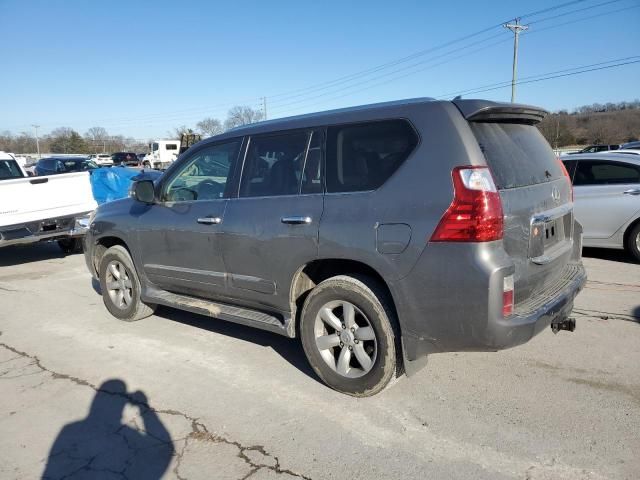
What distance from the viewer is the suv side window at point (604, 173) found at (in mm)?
7379

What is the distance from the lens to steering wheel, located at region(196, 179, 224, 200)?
14.1ft

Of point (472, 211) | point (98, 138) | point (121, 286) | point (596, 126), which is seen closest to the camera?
point (472, 211)

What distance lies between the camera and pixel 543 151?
3705 mm

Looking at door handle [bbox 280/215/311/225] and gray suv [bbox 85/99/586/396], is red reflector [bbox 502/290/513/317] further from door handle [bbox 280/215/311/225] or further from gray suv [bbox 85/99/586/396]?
door handle [bbox 280/215/311/225]

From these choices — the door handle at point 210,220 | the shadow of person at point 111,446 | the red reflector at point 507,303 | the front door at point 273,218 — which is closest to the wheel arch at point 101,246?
the door handle at point 210,220

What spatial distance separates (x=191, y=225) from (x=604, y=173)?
21.2 ft

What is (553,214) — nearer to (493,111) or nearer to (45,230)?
(493,111)

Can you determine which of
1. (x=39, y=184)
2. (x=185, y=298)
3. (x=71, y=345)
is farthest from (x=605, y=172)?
(x=39, y=184)

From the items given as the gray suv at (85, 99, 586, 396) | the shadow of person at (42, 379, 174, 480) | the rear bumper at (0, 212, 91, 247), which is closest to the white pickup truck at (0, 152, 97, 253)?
the rear bumper at (0, 212, 91, 247)

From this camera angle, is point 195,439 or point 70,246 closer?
point 195,439

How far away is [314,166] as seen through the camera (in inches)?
143

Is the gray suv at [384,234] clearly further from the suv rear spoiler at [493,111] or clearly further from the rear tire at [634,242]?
the rear tire at [634,242]

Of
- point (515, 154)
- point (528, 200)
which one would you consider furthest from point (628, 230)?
point (528, 200)

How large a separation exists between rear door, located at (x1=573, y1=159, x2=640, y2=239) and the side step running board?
5.70m
